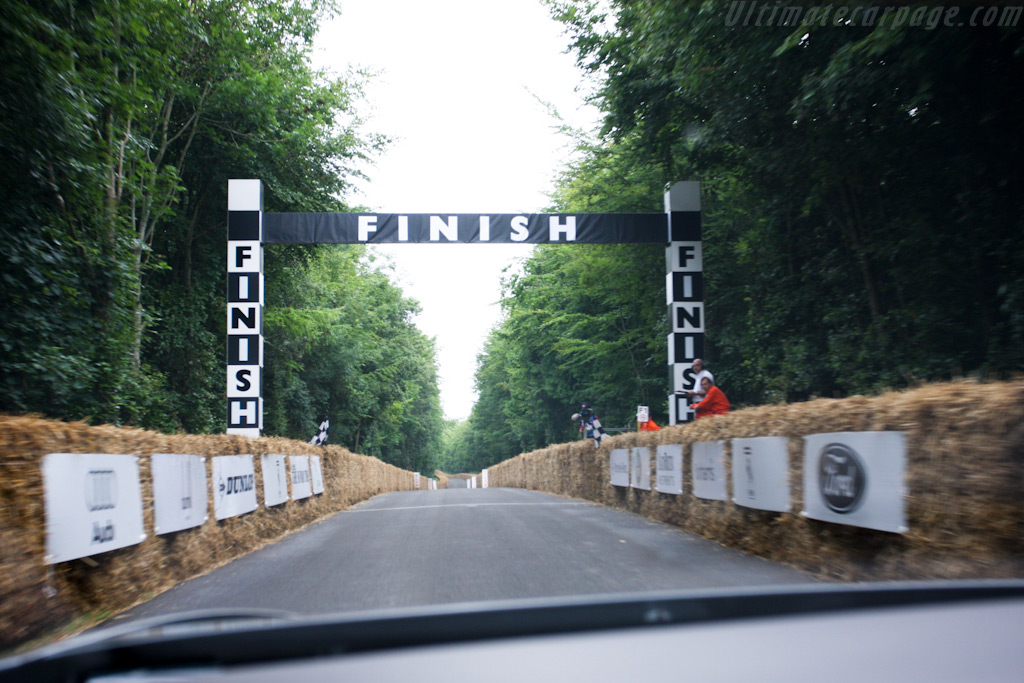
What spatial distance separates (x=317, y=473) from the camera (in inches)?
626

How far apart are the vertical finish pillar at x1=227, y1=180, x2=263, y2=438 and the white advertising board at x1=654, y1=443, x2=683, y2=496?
27.3 ft

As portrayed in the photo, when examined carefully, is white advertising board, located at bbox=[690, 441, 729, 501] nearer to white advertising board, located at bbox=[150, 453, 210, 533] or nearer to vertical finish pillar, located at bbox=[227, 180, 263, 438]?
white advertising board, located at bbox=[150, 453, 210, 533]

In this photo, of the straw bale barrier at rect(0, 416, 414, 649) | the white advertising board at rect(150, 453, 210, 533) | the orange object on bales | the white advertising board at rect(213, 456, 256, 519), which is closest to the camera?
the straw bale barrier at rect(0, 416, 414, 649)

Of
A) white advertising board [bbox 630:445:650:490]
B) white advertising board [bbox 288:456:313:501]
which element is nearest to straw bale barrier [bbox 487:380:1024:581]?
white advertising board [bbox 630:445:650:490]

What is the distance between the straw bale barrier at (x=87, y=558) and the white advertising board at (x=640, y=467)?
6.27m

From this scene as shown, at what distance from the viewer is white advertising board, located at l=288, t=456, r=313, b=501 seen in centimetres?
1330

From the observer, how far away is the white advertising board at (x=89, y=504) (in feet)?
16.5

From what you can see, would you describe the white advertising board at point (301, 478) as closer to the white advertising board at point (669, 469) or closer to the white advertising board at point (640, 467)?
the white advertising board at point (640, 467)

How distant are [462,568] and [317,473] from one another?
940 cm

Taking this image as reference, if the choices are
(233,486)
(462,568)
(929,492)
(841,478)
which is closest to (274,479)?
(233,486)

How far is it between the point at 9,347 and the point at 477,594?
26.1 ft

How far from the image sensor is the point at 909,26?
9.77 metres

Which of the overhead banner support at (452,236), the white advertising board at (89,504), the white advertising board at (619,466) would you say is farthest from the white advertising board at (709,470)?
the white advertising board at (89,504)

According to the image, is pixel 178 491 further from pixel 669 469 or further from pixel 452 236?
pixel 452 236
